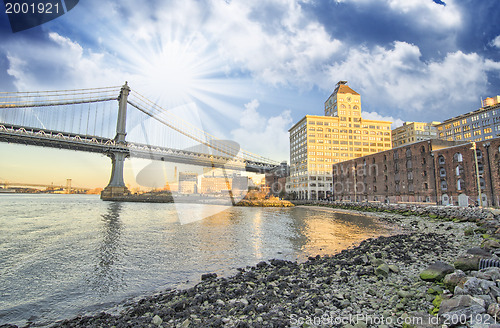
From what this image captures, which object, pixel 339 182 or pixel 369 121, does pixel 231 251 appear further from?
pixel 369 121

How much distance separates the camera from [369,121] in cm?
12388

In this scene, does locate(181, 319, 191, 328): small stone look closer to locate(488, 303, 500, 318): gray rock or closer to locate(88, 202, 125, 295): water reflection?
locate(88, 202, 125, 295): water reflection

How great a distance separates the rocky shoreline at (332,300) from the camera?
6133mm

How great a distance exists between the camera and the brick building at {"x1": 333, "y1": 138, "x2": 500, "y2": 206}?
44781 mm

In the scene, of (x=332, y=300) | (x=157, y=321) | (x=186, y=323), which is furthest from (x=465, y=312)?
(x=157, y=321)

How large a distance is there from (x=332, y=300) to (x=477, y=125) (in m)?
134

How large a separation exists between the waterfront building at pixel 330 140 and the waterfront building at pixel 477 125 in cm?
2552

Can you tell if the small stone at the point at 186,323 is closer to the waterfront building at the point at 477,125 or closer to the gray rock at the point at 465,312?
the gray rock at the point at 465,312

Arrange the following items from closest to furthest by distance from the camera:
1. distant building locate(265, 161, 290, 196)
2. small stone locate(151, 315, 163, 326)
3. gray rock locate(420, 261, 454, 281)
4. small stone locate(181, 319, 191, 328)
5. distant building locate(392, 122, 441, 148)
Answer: small stone locate(181, 319, 191, 328) → small stone locate(151, 315, 163, 326) → gray rock locate(420, 261, 454, 281) → distant building locate(392, 122, 441, 148) → distant building locate(265, 161, 290, 196)

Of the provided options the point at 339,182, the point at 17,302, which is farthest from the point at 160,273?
the point at 339,182

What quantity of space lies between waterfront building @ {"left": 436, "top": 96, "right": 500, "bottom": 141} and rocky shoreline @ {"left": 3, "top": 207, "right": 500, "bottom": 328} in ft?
391

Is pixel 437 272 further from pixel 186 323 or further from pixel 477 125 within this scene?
pixel 477 125

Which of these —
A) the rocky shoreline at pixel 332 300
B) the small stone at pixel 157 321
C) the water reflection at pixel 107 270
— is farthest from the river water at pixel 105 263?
the small stone at pixel 157 321

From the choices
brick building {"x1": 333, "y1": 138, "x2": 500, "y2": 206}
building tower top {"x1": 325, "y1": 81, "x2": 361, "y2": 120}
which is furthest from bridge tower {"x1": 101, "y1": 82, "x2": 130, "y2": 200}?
building tower top {"x1": 325, "y1": 81, "x2": 361, "y2": 120}
